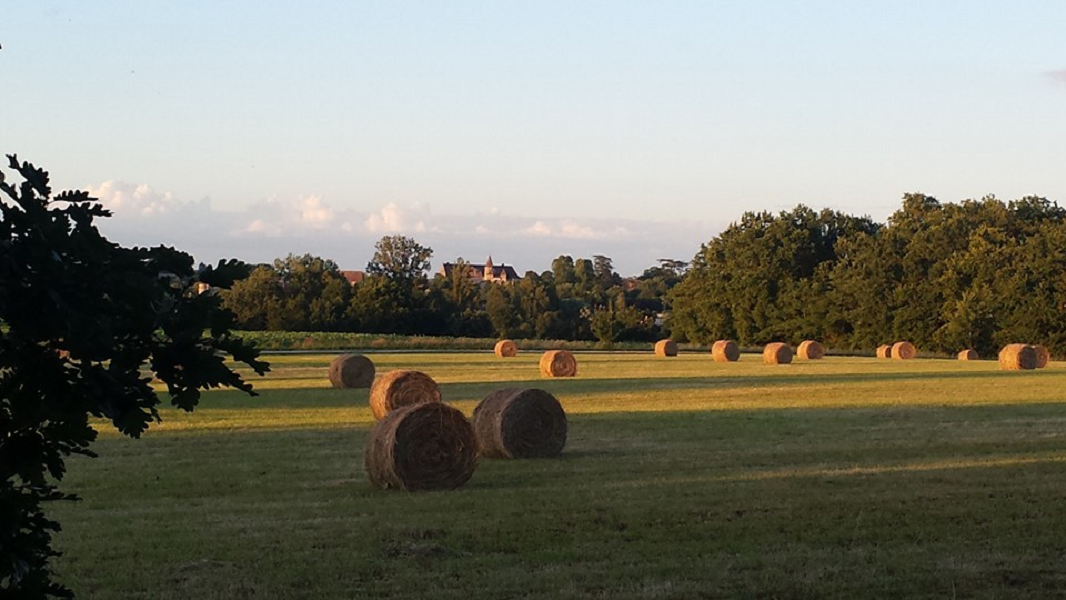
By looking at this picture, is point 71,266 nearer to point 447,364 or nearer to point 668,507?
point 668,507

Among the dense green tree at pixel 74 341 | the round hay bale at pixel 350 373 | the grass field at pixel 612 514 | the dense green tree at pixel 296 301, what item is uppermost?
the dense green tree at pixel 296 301

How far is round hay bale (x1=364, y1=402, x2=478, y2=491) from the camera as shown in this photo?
16.3 metres

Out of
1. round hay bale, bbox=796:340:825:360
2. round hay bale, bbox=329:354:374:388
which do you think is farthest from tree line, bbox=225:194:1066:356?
round hay bale, bbox=329:354:374:388

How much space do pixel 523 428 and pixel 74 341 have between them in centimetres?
1648

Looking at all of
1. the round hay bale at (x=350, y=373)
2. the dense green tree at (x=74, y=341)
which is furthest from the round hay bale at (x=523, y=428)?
the round hay bale at (x=350, y=373)

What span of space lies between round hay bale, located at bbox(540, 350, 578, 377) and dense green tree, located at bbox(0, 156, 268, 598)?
141 ft

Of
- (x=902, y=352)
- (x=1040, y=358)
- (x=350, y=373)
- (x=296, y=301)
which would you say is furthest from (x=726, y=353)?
(x=296, y=301)

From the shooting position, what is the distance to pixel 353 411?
1189 inches

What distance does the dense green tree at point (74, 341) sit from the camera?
3895 millimetres

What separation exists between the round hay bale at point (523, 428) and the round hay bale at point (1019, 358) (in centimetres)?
3578

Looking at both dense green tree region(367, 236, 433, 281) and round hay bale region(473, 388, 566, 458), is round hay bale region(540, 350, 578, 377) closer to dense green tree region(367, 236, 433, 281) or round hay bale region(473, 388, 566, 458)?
round hay bale region(473, 388, 566, 458)

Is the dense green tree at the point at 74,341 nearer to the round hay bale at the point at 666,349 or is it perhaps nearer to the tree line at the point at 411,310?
the round hay bale at the point at 666,349

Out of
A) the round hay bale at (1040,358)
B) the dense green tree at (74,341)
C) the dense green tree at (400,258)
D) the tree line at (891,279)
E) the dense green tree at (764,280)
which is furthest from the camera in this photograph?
the dense green tree at (400,258)

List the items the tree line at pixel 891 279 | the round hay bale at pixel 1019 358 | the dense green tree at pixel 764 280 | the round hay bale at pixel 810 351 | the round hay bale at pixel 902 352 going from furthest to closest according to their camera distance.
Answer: the dense green tree at pixel 764 280 < the tree line at pixel 891 279 < the round hay bale at pixel 902 352 < the round hay bale at pixel 810 351 < the round hay bale at pixel 1019 358
